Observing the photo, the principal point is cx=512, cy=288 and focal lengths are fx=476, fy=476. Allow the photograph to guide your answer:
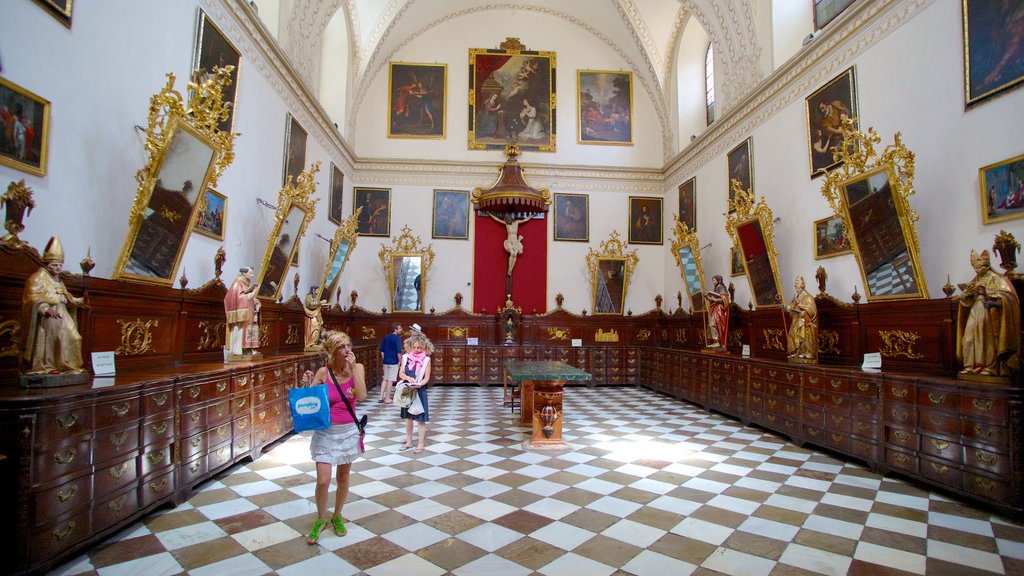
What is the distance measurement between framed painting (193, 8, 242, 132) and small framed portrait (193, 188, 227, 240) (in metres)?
0.93

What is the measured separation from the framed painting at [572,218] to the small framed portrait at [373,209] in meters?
5.05

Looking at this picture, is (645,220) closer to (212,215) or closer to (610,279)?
(610,279)

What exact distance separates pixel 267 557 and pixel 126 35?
5.34m

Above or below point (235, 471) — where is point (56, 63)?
above

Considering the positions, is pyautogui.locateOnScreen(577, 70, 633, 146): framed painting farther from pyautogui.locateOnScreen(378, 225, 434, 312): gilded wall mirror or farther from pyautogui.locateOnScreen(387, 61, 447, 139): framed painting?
pyautogui.locateOnScreen(378, 225, 434, 312): gilded wall mirror

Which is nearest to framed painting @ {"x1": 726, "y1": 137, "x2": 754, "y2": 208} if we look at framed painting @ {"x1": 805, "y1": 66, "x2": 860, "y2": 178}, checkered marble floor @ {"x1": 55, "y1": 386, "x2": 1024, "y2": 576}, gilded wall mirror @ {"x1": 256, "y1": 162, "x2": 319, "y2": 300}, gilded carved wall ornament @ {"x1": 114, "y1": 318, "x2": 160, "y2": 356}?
framed painting @ {"x1": 805, "y1": 66, "x2": 860, "y2": 178}

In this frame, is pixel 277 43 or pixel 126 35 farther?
pixel 277 43

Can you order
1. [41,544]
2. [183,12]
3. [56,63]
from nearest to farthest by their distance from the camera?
[41,544] < [56,63] < [183,12]

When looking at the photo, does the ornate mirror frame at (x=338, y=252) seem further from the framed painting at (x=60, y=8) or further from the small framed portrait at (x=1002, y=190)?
the small framed portrait at (x=1002, y=190)

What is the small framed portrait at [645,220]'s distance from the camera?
14.5 meters

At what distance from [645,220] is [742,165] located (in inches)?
178

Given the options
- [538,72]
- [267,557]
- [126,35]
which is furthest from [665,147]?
[267,557]

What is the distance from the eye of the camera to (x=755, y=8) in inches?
377

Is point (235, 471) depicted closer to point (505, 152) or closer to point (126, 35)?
point (126, 35)
